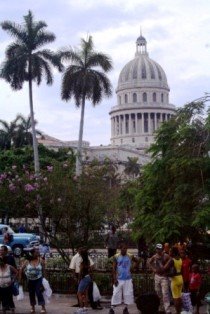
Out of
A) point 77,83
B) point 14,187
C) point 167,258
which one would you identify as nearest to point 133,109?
point 77,83

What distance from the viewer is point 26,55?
44406 mm

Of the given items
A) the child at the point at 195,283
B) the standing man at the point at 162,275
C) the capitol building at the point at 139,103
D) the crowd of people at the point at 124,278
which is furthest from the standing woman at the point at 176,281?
the capitol building at the point at 139,103

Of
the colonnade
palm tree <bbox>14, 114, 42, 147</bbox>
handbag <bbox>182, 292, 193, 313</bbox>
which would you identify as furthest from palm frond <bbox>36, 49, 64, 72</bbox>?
the colonnade

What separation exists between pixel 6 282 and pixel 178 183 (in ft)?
20.0

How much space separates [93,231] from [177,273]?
771 centimetres

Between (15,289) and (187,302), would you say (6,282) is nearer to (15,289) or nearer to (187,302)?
(15,289)

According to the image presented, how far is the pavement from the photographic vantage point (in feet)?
47.0

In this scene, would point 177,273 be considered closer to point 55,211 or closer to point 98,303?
point 98,303

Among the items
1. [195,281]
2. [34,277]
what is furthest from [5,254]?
[195,281]

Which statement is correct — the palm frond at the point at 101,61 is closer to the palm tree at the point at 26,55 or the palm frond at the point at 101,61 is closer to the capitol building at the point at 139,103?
the palm tree at the point at 26,55

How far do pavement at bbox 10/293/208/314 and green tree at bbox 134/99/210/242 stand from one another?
2.45 meters

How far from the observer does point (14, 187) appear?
21891mm

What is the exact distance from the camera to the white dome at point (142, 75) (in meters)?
134

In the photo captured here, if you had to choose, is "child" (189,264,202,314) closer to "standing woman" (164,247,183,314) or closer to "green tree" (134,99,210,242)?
"standing woman" (164,247,183,314)
